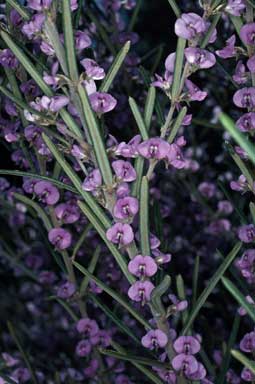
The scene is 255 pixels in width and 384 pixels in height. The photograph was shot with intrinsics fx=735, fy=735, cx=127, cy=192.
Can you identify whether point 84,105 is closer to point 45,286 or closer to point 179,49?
point 179,49

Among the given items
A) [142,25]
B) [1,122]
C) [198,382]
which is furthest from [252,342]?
[142,25]

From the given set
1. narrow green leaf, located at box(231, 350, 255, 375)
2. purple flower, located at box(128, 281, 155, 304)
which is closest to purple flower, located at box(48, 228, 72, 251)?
purple flower, located at box(128, 281, 155, 304)

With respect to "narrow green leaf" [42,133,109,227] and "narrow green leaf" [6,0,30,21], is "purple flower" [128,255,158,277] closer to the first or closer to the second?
"narrow green leaf" [42,133,109,227]

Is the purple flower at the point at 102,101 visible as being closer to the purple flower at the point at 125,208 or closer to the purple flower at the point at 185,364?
the purple flower at the point at 125,208

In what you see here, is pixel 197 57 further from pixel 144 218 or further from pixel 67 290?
pixel 67 290

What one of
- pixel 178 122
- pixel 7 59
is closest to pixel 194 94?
pixel 178 122

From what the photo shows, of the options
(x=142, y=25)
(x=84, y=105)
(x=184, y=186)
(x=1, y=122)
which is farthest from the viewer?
(x=142, y=25)
